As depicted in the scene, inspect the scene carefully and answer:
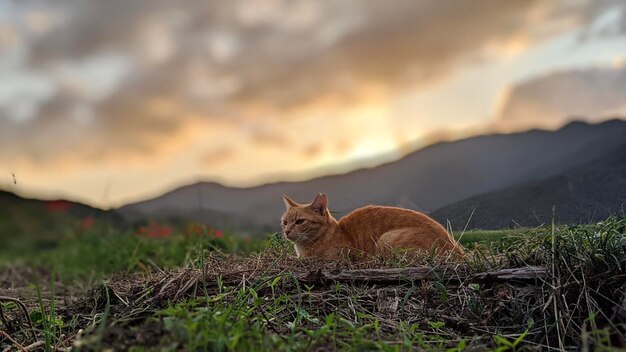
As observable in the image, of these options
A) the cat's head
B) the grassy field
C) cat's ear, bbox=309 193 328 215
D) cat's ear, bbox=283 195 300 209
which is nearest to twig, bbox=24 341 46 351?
the grassy field

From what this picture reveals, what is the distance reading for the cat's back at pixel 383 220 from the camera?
13.4 feet

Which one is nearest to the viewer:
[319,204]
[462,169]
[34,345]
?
[34,345]

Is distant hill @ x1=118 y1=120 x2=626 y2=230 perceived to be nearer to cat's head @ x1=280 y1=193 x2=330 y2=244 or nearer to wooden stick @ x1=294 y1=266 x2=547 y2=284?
cat's head @ x1=280 y1=193 x2=330 y2=244

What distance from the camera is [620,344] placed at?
2.22 meters

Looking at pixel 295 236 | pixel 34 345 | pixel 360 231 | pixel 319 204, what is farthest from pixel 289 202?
pixel 34 345

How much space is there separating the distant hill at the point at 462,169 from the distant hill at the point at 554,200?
0.14 m

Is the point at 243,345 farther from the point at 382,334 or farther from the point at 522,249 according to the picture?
the point at 522,249

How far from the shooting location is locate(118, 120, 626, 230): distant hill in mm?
4496

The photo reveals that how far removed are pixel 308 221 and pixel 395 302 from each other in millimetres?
1795

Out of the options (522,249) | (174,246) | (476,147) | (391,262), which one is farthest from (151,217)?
(522,249)

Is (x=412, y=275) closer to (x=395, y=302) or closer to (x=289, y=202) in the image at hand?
(x=395, y=302)

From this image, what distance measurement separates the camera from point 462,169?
16.3 feet

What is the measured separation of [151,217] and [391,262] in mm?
5437

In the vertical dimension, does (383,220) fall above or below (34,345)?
above
